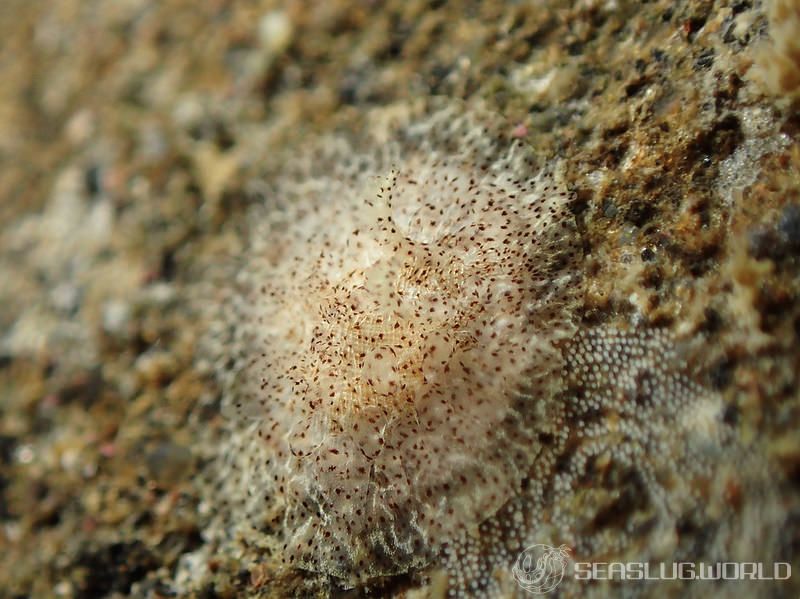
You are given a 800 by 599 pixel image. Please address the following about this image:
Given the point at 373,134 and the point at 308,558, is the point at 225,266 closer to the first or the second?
the point at 373,134

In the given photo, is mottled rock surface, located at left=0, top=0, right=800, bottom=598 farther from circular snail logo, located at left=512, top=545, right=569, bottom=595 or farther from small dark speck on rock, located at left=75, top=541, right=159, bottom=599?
circular snail logo, located at left=512, top=545, right=569, bottom=595

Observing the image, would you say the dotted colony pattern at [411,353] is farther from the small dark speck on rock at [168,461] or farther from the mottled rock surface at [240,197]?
the small dark speck on rock at [168,461]

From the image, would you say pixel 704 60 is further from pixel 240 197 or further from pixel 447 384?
pixel 240 197

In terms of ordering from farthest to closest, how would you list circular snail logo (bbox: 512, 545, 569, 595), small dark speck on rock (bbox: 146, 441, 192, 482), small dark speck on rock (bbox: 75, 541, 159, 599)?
1. small dark speck on rock (bbox: 146, 441, 192, 482)
2. small dark speck on rock (bbox: 75, 541, 159, 599)
3. circular snail logo (bbox: 512, 545, 569, 595)

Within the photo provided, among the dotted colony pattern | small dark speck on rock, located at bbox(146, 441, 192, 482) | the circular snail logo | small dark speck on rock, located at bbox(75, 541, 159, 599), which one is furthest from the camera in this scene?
small dark speck on rock, located at bbox(146, 441, 192, 482)

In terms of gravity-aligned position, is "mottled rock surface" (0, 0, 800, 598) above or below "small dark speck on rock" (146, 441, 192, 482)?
above

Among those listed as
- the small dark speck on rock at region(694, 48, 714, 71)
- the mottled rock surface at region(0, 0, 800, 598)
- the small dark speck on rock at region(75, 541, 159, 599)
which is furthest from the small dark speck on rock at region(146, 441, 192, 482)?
the small dark speck on rock at region(694, 48, 714, 71)

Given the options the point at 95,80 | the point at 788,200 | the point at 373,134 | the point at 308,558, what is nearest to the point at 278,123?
the point at 373,134

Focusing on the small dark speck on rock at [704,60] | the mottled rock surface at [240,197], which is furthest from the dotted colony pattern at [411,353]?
the small dark speck on rock at [704,60]
